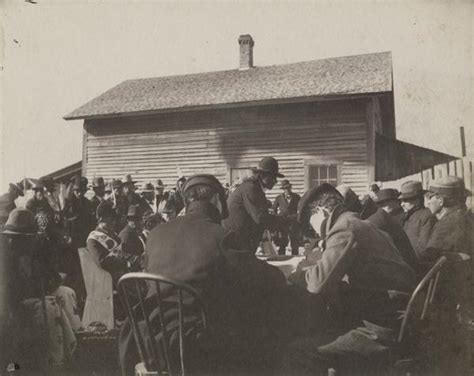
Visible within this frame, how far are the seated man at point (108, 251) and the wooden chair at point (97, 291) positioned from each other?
3.2 inches

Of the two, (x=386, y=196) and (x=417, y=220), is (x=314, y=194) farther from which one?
(x=386, y=196)

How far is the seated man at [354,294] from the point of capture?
2709 mm

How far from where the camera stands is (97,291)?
189 inches

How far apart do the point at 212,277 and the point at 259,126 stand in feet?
39.5

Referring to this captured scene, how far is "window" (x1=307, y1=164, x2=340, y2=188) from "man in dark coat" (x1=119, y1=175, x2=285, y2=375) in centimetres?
1104

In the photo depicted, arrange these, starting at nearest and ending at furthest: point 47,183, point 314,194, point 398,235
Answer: point 314,194 < point 398,235 < point 47,183

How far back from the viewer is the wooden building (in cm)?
1344

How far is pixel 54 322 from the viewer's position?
416 centimetres

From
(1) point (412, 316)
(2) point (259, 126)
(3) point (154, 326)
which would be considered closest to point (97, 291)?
(3) point (154, 326)

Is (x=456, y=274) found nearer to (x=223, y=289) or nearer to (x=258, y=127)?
(x=223, y=289)

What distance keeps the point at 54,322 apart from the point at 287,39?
4457mm

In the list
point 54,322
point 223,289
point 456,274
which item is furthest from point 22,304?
point 456,274

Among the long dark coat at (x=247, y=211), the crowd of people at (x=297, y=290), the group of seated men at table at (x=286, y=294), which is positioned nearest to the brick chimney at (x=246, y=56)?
the long dark coat at (x=247, y=211)

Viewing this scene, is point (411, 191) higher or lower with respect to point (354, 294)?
higher
